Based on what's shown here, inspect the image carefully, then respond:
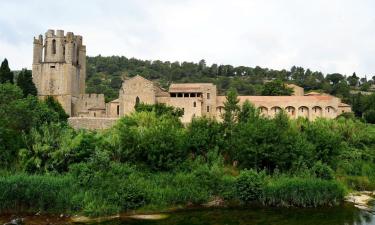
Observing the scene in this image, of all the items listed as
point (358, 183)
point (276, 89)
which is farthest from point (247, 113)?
point (276, 89)

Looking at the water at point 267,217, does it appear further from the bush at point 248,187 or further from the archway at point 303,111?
the archway at point 303,111

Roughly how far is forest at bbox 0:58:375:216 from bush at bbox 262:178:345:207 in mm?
61

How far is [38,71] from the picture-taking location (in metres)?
51.8

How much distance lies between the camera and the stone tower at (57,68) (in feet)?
168

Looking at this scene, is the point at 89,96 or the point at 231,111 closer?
the point at 231,111

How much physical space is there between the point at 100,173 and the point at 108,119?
16.0m

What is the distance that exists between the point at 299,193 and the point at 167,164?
28.0 ft

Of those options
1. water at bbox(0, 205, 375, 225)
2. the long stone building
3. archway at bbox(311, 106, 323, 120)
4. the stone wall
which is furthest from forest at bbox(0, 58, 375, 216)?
archway at bbox(311, 106, 323, 120)

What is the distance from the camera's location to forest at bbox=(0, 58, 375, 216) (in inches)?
1023

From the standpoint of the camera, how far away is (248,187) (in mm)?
28234

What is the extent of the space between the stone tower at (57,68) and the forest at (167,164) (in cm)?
1220

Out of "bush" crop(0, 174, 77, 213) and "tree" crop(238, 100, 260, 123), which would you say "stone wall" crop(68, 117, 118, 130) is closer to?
"tree" crop(238, 100, 260, 123)

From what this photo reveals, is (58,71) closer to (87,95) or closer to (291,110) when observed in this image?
(87,95)

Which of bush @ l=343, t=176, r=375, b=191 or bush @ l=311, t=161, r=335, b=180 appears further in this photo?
bush @ l=343, t=176, r=375, b=191
